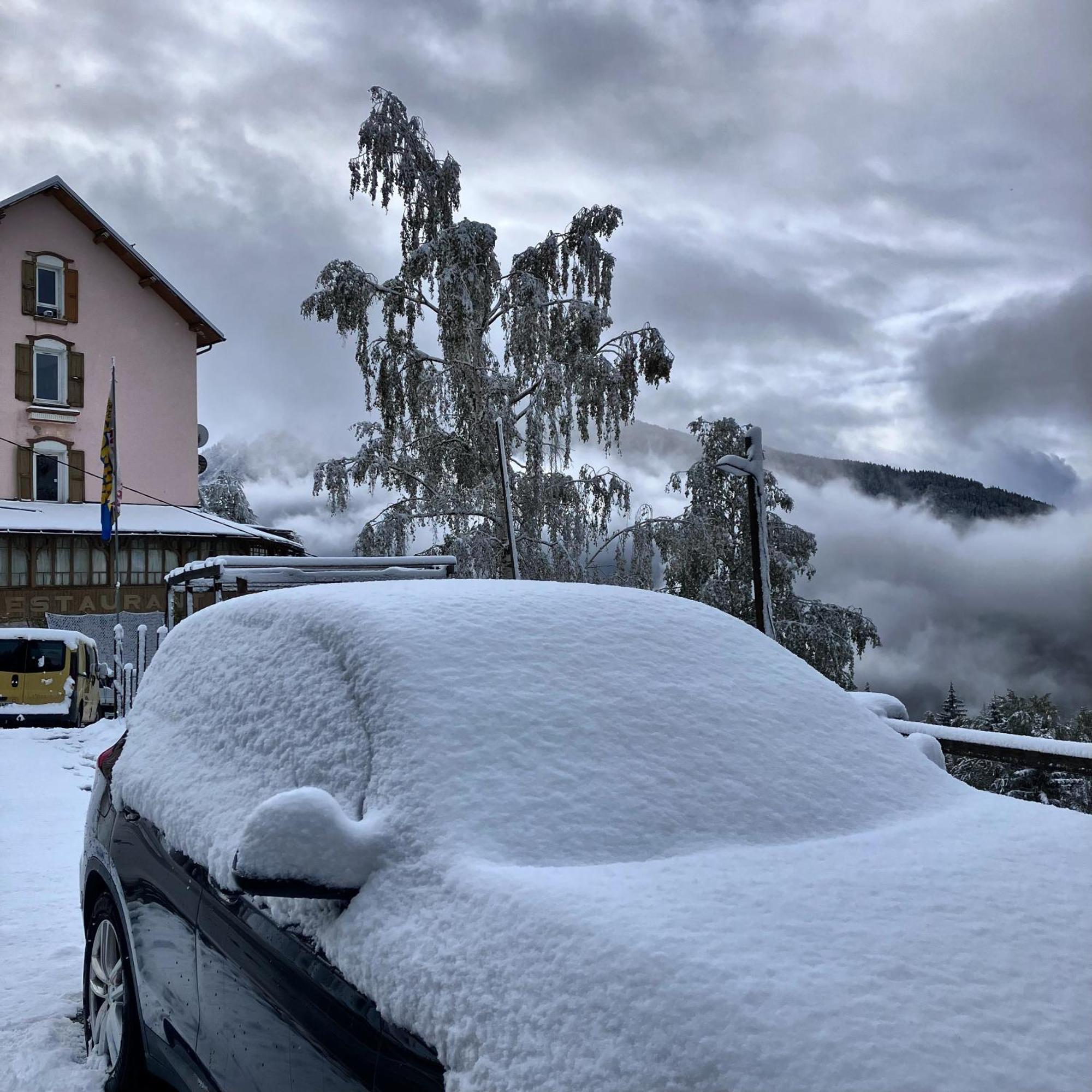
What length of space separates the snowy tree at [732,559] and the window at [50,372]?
1663 cm

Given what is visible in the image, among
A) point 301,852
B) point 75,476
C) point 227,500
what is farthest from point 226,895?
point 227,500

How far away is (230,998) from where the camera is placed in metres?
1.96

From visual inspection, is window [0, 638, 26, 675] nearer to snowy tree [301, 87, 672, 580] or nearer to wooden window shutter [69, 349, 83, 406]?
snowy tree [301, 87, 672, 580]

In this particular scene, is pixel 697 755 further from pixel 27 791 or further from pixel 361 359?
pixel 361 359

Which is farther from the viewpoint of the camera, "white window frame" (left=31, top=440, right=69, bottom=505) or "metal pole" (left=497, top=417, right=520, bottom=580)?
"white window frame" (left=31, top=440, right=69, bottom=505)

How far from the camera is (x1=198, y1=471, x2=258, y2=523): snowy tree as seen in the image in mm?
38312

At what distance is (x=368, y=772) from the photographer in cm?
188

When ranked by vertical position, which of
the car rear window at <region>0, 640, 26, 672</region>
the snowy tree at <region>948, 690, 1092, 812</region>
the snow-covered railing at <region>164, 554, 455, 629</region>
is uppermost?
the snow-covered railing at <region>164, 554, 455, 629</region>

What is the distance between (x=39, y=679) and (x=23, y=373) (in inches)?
515

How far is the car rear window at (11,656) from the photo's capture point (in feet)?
48.2

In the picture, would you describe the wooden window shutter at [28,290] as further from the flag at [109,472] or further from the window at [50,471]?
the flag at [109,472]

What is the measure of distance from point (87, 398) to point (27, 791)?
→ 20.6 metres

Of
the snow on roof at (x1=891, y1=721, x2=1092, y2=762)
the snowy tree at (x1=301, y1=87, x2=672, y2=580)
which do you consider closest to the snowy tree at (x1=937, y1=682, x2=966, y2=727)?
the snowy tree at (x1=301, y1=87, x2=672, y2=580)

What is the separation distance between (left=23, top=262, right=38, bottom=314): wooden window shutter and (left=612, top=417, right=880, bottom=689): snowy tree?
17253 millimetres
